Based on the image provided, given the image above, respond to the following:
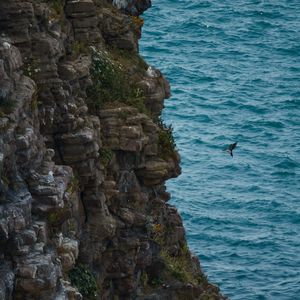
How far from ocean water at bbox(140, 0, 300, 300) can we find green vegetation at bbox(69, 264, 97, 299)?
23582 millimetres

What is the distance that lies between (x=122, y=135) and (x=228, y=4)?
247 feet

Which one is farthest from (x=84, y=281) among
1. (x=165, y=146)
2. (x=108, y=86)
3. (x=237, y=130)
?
(x=237, y=130)

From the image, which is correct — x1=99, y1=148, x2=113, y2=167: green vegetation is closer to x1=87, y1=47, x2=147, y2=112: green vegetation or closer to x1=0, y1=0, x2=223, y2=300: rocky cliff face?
x1=0, y1=0, x2=223, y2=300: rocky cliff face

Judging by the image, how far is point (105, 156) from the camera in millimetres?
32000

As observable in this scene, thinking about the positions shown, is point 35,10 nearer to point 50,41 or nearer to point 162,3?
point 50,41

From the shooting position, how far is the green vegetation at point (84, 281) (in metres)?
30.0

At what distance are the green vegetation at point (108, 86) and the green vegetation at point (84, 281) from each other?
16.9 ft

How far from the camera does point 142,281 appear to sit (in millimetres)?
35531

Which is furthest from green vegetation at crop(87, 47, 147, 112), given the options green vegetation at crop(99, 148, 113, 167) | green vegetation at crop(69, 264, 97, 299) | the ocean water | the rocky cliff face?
the ocean water

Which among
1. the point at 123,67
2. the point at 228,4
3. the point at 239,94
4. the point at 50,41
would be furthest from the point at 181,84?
the point at 50,41

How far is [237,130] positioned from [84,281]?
167ft

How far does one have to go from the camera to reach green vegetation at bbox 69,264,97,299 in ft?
98.4

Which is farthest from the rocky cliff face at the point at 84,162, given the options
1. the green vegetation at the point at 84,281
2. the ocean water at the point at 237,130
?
the ocean water at the point at 237,130

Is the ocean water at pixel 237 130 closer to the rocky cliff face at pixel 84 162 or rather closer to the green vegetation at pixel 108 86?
the rocky cliff face at pixel 84 162
